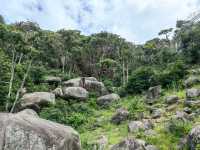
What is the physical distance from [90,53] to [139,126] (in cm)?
2336

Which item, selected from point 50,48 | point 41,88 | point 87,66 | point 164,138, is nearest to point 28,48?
point 41,88

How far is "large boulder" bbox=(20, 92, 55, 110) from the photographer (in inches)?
1093

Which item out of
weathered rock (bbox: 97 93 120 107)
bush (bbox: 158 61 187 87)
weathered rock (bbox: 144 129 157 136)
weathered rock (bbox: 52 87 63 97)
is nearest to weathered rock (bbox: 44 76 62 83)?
weathered rock (bbox: 52 87 63 97)

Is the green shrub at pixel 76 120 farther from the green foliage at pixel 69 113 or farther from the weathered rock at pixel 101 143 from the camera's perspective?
the weathered rock at pixel 101 143

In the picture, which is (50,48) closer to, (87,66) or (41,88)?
(87,66)

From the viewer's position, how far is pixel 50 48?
Result: 134ft

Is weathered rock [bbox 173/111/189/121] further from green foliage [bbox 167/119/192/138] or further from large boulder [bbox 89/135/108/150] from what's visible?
large boulder [bbox 89/135/108/150]

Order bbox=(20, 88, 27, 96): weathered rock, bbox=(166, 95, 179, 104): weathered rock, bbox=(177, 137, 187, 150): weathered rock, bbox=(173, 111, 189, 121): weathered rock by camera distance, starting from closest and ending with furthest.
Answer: bbox=(177, 137, 187, 150): weathered rock < bbox=(173, 111, 189, 121): weathered rock < bbox=(166, 95, 179, 104): weathered rock < bbox=(20, 88, 27, 96): weathered rock

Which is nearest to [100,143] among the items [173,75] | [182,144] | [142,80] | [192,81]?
[182,144]

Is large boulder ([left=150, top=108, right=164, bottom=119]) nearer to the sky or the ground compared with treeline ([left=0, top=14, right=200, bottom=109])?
nearer to the ground

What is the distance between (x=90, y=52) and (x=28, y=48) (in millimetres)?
11686

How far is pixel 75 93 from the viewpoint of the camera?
31.4 meters

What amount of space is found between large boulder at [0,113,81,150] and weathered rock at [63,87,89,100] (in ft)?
66.9

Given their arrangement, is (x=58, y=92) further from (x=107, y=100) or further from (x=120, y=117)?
(x=120, y=117)
